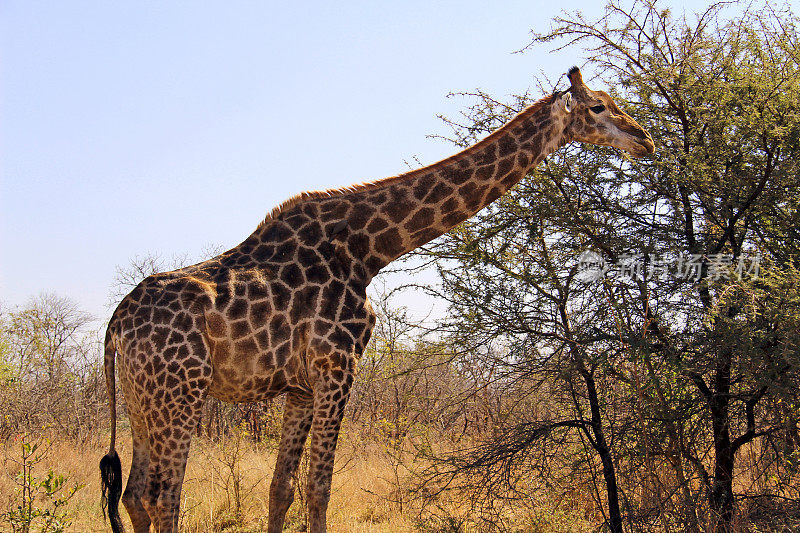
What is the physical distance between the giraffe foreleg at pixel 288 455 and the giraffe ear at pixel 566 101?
3445 millimetres

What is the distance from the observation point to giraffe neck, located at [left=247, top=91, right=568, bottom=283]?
584 cm

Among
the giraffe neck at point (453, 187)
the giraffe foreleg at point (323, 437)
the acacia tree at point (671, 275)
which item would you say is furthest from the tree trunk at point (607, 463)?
the giraffe foreleg at point (323, 437)

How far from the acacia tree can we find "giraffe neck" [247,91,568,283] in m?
0.66

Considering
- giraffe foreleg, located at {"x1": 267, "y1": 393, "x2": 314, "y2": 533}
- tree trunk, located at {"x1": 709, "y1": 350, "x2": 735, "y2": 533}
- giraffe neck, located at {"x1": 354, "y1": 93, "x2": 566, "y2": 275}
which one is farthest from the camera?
giraffe neck, located at {"x1": 354, "y1": 93, "x2": 566, "y2": 275}

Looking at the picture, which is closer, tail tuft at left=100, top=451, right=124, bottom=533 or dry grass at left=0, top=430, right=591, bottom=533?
tail tuft at left=100, top=451, right=124, bottom=533

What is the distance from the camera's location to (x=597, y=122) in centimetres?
603

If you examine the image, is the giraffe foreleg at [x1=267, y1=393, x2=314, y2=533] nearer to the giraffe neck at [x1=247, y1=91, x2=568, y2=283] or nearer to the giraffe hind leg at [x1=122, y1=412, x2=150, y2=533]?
the giraffe hind leg at [x1=122, y1=412, x2=150, y2=533]

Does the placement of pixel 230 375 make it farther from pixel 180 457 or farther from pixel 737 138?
pixel 737 138

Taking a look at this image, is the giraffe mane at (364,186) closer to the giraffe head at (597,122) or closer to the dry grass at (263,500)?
the giraffe head at (597,122)

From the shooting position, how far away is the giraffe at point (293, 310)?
5027mm

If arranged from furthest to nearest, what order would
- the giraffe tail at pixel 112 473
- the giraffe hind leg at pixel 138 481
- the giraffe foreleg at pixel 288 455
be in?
the giraffe foreleg at pixel 288 455, the giraffe tail at pixel 112 473, the giraffe hind leg at pixel 138 481

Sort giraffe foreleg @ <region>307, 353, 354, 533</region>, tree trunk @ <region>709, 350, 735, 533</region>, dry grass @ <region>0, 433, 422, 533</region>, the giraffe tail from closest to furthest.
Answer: the giraffe tail → giraffe foreleg @ <region>307, 353, 354, 533</region> → tree trunk @ <region>709, 350, 735, 533</region> → dry grass @ <region>0, 433, 422, 533</region>

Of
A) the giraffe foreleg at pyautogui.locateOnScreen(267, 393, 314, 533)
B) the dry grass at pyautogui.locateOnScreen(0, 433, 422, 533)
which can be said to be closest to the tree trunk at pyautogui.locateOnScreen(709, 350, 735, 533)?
the dry grass at pyautogui.locateOnScreen(0, 433, 422, 533)

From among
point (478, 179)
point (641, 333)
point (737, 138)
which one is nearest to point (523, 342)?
point (641, 333)
